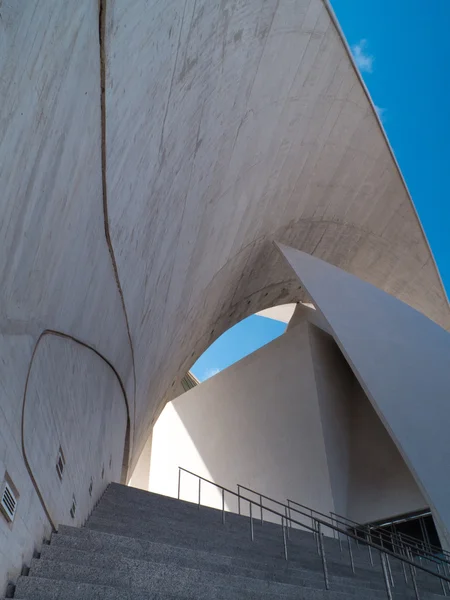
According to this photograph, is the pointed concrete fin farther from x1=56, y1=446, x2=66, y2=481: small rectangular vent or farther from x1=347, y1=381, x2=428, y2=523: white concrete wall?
x1=56, y1=446, x2=66, y2=481: small rectangular vent

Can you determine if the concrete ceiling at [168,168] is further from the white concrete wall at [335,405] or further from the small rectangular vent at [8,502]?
the white concrete wall at [335,405]

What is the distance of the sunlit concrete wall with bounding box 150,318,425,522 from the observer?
38.1ft

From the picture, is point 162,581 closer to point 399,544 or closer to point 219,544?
point 219,544

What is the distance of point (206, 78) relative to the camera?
5.29 metres

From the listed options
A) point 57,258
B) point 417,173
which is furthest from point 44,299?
point 417,173

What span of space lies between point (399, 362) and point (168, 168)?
20.1 ft

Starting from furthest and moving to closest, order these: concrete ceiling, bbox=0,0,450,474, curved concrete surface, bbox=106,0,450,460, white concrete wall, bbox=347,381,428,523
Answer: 1. white concrete wall, bbox=347,381,428,523
2. curved concrete surface, bbox=106,0,450,460
3. concrete ceiling, bbox=0,0,450,474

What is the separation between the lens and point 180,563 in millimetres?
4211

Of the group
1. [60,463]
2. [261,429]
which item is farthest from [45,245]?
[261,429]

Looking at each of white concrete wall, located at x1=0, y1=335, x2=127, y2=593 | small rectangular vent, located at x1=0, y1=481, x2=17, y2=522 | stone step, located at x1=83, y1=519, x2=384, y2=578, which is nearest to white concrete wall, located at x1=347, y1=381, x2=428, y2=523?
stone step, located at x1=83, y1=519, x2=384, y2=578

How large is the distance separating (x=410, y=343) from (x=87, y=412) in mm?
6588

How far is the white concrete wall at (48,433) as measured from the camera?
115 inches

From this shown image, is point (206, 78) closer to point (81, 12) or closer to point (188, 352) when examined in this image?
point (81, 12)

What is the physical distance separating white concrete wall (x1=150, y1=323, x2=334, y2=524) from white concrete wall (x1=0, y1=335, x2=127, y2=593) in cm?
683
